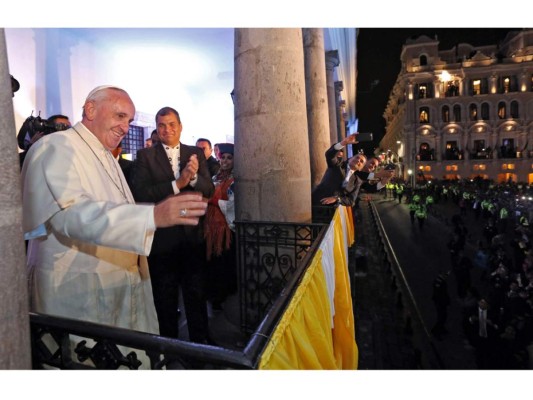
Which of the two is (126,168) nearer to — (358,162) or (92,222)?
(92,222)

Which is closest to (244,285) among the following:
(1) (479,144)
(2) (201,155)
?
(2) (201,155)

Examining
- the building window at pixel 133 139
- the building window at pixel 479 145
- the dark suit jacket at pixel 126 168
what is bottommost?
the dark suit jacket at pixel 126 168

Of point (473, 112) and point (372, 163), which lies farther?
point (473, 112)

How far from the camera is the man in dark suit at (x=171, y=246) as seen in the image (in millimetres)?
3344

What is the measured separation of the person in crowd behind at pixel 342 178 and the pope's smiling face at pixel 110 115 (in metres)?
4.11

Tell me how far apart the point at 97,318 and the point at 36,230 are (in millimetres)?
676

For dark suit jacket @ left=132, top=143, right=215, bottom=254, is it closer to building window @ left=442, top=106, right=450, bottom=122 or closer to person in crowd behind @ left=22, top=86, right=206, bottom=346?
person in crowd behind @ left=22, top=86, right=206, bottom=346

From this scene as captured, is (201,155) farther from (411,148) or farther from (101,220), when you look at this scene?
(411,148)

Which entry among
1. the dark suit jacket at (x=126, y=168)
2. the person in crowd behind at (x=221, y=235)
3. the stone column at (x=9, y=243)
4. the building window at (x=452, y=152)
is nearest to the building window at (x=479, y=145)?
the building window at (x=452, y=152)

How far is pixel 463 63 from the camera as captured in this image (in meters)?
60.2

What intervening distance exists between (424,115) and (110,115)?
6739cm

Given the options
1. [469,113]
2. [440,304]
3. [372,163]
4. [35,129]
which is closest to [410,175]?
[469,113]

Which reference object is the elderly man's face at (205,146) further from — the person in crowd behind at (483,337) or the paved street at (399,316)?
the person in crowd behind at (483,337)

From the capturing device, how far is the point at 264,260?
423 centimetres
